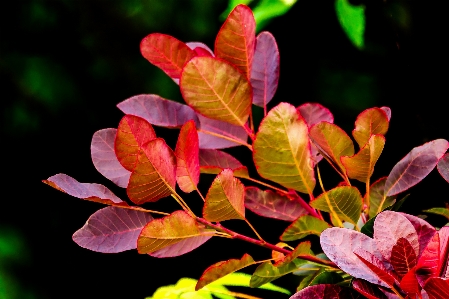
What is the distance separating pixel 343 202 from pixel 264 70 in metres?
0.16

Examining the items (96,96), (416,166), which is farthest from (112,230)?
(96,96)

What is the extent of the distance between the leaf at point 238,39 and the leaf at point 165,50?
0.12 feet

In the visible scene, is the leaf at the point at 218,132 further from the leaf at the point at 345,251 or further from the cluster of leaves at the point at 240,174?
the leaf at the point at 345,251

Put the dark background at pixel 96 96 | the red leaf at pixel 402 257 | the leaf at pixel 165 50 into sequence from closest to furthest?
the red leaf at pixel 402 257, the leaf at pixel 165 50, the dark background at pixel 96 96

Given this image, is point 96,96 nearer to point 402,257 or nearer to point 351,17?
point 351,17

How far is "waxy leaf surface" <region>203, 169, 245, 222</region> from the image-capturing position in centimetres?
31

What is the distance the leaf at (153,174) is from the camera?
0.99 feet

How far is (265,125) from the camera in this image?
307mm

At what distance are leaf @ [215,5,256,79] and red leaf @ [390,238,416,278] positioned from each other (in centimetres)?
18

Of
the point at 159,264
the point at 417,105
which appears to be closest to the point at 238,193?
the point at 417,105

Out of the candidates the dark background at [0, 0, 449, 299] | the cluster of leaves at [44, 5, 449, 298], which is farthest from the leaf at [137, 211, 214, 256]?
the dark background at [0, 0, 449, 299]

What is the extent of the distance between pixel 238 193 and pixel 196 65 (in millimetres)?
104

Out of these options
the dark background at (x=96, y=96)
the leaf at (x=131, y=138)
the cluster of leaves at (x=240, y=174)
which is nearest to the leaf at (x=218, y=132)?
the cluster of leaves at (x=240, y=174)

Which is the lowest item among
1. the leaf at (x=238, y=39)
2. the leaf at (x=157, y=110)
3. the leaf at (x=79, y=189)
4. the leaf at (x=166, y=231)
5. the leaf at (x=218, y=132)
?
the leaf at (x=166, y=231)
